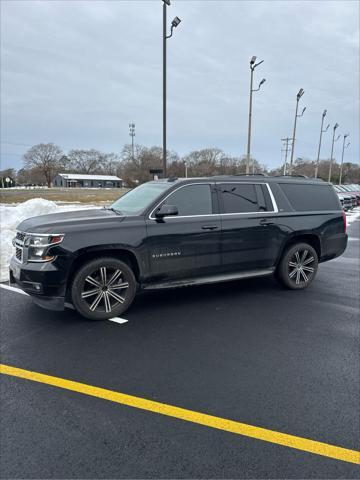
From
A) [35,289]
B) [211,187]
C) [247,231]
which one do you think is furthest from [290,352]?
[35,289]

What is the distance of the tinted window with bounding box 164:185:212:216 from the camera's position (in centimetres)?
485

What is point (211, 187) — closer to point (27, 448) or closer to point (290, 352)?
point (290, 352)

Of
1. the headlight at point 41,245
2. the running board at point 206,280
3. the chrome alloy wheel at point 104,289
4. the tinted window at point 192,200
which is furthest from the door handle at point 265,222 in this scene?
the headlight at point 41,245

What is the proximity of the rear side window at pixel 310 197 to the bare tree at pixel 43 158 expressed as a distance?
111 m

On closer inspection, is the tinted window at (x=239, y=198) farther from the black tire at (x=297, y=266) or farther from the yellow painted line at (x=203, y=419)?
the yellow painted line at (x=203, y=419)

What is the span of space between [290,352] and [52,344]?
2.63m

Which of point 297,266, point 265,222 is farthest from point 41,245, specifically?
point 297,266

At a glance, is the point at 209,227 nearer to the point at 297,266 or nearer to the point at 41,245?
the point at 297,266

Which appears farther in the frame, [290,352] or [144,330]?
[144,330]

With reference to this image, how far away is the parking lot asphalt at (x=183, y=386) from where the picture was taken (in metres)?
2.17

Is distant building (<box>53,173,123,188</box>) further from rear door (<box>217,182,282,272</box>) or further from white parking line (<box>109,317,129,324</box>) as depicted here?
white parking line (<box>109,317,129,324</box>)

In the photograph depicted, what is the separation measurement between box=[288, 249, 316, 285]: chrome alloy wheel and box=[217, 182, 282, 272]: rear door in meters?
0.45

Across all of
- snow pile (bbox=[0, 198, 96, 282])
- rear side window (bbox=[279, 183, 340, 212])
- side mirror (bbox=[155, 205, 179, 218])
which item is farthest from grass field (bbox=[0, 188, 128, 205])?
side mirror (bbox=[155, 205, 179, 218])

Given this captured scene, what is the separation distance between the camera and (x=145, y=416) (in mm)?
2584
